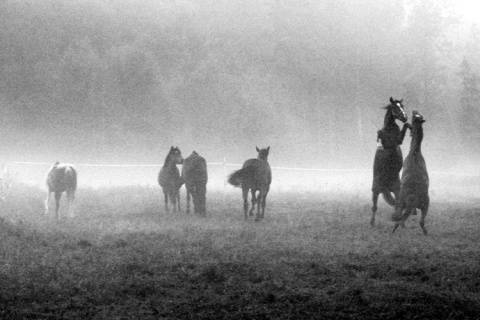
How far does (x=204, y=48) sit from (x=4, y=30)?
1629 centimetres

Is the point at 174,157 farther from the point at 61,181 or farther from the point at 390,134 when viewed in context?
the point at 390,134

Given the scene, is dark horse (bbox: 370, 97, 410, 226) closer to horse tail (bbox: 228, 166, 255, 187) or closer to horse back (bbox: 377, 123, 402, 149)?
horse back (bbox: 377, 123, 402, 149)

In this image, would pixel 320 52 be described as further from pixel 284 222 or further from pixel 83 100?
pixel 284 222

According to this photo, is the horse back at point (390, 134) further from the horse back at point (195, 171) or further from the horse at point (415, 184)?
the horse back at point (195, 171)

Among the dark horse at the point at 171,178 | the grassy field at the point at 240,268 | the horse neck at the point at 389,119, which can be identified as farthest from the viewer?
the dark horse at the point at 171,178

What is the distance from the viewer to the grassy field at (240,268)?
330 inches

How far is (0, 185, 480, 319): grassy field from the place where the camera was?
8.39 metres

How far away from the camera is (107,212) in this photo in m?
20.0

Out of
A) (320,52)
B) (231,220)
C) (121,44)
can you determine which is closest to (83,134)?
(121,44)

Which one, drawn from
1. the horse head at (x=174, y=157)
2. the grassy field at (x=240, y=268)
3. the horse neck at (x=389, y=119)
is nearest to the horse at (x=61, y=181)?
the grassy field at (x=240, y=268)

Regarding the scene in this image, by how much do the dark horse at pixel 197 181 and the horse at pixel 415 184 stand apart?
673cm

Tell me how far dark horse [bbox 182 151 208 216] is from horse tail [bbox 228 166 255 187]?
1457 millimetres

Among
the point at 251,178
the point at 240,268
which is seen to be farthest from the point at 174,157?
the point at 240,268

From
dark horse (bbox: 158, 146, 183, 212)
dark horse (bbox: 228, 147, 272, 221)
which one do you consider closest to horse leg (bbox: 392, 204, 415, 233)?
dark horse (bbox: 228, 147, 272, 221)
